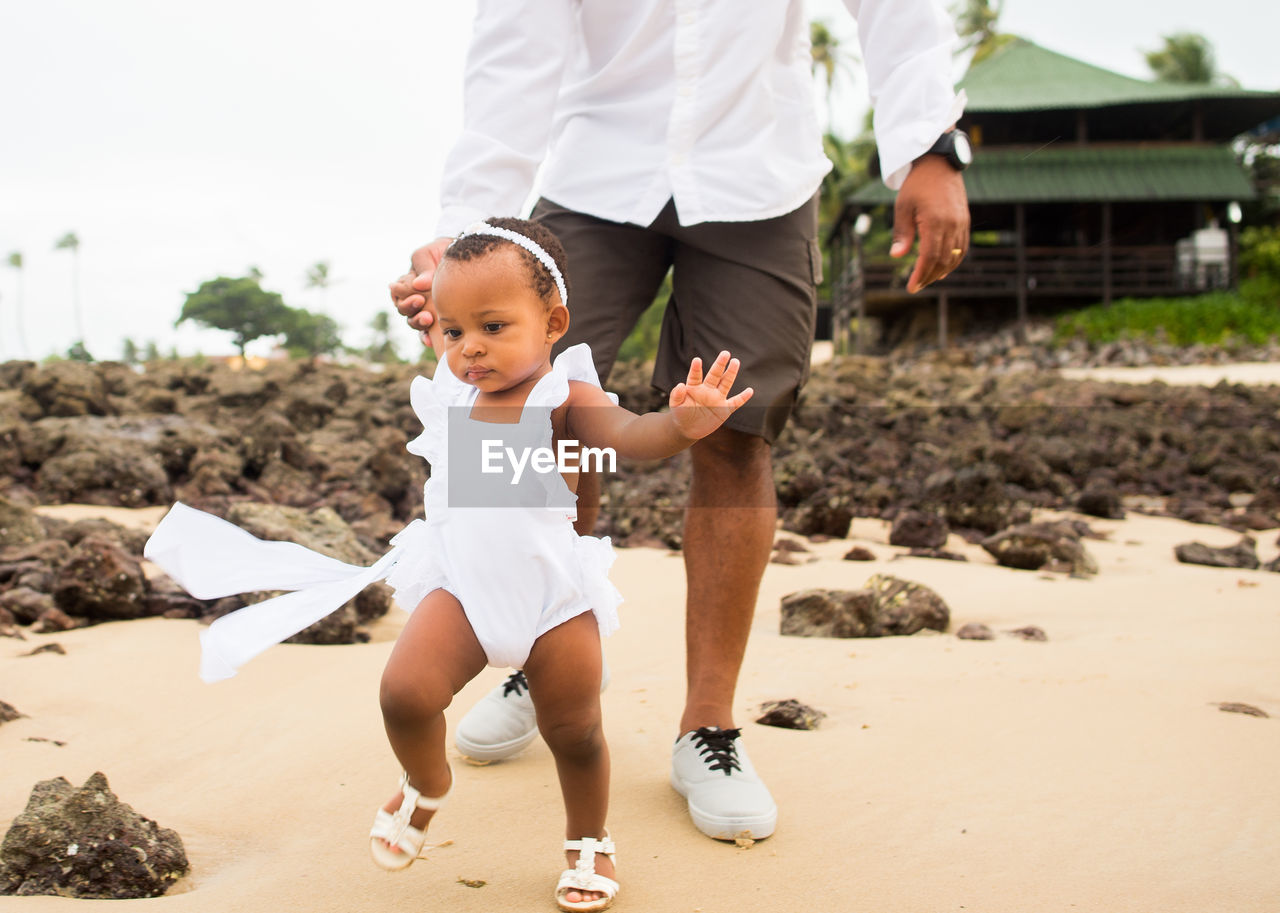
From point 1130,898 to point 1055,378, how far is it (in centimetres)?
1107

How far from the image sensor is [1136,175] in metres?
22.2

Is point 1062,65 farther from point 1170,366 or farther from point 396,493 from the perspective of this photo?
point 396,493

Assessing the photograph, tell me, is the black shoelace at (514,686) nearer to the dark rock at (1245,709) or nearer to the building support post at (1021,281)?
the dark rock at (1245,709)

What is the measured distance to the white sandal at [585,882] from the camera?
60.6 inches

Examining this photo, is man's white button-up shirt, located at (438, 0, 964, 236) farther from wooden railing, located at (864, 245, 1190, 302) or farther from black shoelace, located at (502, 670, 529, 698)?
wooden railing, located at (864, 245, 1190, 302)

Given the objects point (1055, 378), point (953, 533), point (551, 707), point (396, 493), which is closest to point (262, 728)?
point (551, 707)

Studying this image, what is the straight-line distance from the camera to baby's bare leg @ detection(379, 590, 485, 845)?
4.74ft

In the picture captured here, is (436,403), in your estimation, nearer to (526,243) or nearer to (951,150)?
(526,243)

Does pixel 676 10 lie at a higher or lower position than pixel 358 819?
higher

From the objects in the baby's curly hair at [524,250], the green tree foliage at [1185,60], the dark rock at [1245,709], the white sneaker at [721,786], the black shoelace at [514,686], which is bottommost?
the dark rock at [1245,709]

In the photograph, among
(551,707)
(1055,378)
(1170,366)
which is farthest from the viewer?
(1170,366)

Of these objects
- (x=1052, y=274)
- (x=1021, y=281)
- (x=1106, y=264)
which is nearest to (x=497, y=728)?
(x=1021, y=281)

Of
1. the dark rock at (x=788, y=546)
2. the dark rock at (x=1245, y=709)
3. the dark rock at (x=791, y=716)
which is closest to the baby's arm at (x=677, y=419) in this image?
the dark rock at (x=791, y=716)

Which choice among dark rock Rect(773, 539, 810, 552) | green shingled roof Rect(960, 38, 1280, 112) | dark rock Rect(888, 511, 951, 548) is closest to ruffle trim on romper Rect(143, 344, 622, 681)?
dark rock Rect(773, 539, 810, 552)
